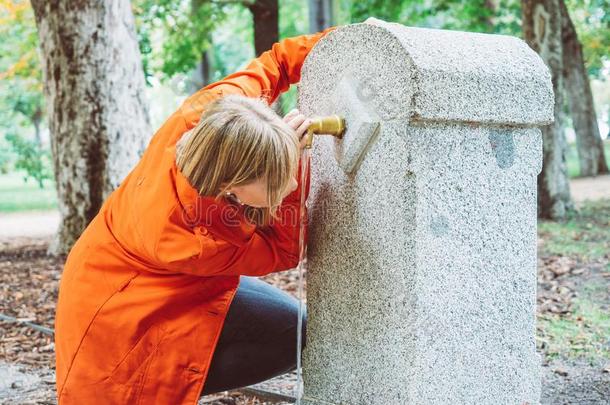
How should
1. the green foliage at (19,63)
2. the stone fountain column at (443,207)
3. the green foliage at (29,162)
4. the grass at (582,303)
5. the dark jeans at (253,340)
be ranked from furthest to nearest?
1. the green foliage at (29,162)
2. the green foliage at (19,63)
3. the grass at (582,303)
4. the dark jeans at (253,340)
5. the stone fountain column at (443,207)

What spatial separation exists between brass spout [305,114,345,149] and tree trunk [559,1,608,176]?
537 inches

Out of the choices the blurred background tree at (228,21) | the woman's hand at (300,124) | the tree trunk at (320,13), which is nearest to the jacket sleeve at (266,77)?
the woman's hand at (300,124)

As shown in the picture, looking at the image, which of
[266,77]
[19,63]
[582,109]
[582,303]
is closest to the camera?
[266,77]

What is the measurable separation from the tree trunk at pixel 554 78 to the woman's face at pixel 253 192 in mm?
7624

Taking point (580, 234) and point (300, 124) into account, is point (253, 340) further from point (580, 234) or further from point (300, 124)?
point (580, 234)

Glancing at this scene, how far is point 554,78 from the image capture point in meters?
9.35

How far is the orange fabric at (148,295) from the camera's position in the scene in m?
2.31

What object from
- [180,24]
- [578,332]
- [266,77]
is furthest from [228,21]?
[266,77]

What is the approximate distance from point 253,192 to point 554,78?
26.4 feet

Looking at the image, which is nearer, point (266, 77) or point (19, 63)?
point (266, 77)

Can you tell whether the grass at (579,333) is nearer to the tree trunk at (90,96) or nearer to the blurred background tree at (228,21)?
the blurred background tree at (228,21)

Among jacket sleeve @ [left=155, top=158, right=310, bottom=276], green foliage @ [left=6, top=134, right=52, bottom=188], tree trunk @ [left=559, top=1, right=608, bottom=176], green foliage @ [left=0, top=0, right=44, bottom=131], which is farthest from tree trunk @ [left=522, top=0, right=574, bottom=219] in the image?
green foliage @ [left=6, top=134, right=52, bottom=188]

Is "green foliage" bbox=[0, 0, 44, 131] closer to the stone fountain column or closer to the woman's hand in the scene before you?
the woman's hand

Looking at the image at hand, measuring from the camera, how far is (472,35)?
2.15 meters
